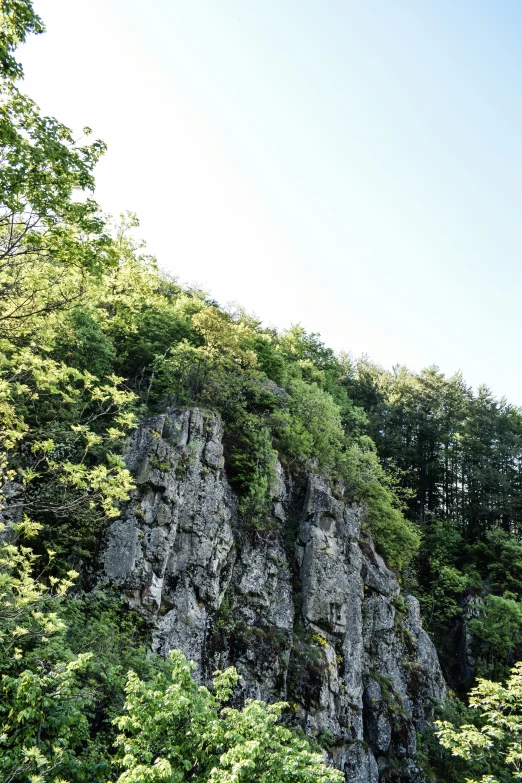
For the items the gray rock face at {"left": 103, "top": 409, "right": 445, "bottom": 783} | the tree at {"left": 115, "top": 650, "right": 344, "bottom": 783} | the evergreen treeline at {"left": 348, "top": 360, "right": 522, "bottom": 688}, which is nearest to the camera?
the tree at {"left": 115, "top": 650, "right": 344, "bottom": 783}

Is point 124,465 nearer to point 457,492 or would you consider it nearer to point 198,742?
point 198,742

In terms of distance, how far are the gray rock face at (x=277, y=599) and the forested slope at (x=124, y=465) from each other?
1060 millimetres

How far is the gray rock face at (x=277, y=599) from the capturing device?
638 inches

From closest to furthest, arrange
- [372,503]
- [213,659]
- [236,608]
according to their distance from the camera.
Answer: [213,659]
[236,608]
[372,503]

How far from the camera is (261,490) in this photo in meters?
21.0

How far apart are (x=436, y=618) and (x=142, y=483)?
959 inches

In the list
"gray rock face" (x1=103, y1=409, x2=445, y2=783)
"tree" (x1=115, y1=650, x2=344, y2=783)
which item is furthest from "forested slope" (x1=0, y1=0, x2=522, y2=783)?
"gray rock face" (x1=103, y1=409, x2=445, y2=783)

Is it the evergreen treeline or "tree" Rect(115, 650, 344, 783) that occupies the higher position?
the evergreen treeline

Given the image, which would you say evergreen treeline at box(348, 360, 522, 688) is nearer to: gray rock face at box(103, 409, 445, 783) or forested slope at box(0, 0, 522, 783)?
forested slope at box(0, 0, 522, 783)

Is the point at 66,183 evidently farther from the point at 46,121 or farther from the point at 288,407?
the point at 288,407

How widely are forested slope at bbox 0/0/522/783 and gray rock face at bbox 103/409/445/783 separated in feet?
3.48

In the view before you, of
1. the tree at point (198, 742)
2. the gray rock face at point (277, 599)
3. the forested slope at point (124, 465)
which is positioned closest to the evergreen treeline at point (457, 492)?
the forested slope at point (124, 465)

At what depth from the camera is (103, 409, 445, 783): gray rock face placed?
1620 centimetres

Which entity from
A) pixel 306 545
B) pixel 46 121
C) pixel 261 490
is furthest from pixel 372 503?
pixel 46 121
